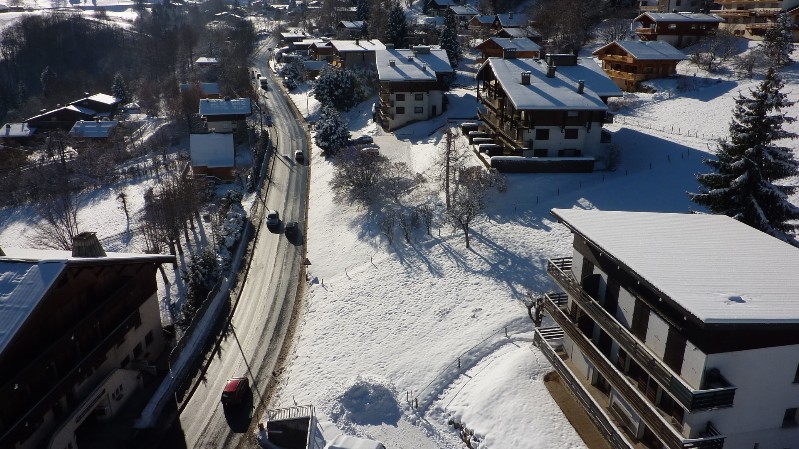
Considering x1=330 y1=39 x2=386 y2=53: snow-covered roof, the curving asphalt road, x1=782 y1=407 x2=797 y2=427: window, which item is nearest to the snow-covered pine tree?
the curving asphalt road

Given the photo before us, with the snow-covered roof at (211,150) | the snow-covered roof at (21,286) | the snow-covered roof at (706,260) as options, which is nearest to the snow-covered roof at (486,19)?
the snow-covered roof at (211,150)

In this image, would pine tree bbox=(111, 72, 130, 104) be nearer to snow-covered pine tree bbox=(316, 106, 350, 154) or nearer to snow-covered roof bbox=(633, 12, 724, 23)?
snow-covered pine tree bbox=(316, 106, 350, 154)

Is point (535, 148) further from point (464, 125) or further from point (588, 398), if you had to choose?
point (588, 398)

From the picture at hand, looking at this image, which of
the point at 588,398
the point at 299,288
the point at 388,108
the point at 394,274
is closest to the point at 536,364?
the point at 588,398

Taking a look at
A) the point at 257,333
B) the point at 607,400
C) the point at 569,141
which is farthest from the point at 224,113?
the point at 607,400

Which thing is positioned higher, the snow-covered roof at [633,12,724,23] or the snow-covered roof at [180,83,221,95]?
the snow-covered roof at [633,12,724,23]

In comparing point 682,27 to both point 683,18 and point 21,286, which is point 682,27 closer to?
point 683,18
